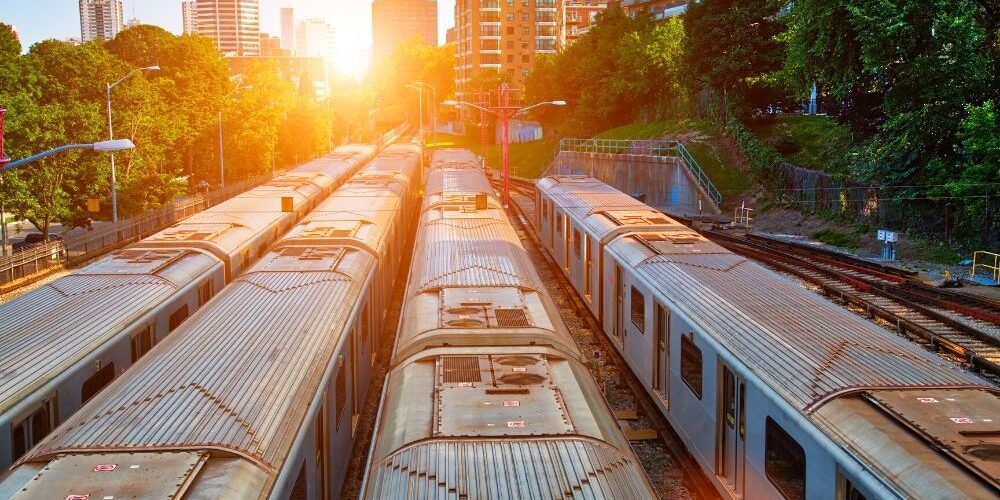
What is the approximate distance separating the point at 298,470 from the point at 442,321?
3590mm

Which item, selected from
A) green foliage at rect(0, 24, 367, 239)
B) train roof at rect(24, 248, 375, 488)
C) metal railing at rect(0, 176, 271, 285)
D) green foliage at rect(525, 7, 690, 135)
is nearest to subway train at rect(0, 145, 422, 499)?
train roof at rect(24, 248, 375, 488)

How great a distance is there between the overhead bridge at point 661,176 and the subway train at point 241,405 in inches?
1366

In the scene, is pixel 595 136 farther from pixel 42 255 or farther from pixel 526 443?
pixel 526 443

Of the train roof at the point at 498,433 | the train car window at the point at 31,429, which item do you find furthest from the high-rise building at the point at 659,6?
the train car window at the point at 31,429

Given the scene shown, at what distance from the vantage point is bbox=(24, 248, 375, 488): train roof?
27.0ft

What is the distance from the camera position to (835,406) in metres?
9.33

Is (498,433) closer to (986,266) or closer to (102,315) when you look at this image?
(102,315)

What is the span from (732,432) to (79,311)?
10.00m

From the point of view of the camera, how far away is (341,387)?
12.9 metres

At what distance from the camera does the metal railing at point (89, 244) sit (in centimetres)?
3203

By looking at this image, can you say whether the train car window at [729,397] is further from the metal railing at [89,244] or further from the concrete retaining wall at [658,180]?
the concrete retaining wall at [658,180]

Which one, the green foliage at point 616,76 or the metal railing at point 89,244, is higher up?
the green foliage at point 616,76

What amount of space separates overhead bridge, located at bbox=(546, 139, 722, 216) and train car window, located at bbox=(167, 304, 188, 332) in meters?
34.9

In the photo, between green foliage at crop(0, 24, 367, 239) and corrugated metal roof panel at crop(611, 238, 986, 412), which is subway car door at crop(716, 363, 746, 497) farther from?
green foliage at crop(0, 24, 367, 239)
